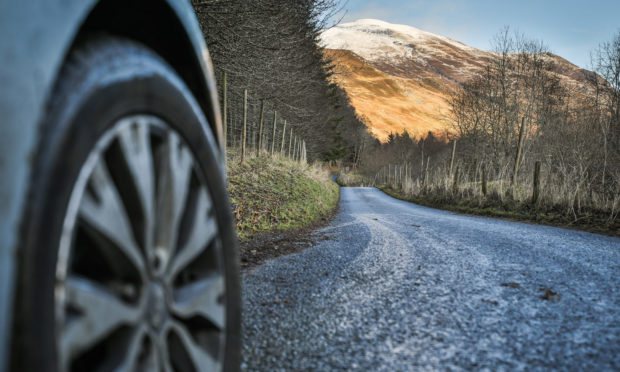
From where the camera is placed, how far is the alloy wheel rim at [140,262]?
2.15 feet

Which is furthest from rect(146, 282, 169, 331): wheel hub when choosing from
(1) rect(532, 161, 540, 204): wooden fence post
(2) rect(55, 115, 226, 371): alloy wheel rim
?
(1) rect(532, 161, 540, 204): wooden fence post

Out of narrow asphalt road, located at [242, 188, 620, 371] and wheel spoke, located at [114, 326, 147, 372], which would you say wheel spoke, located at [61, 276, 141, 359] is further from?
narrow asphalt road, located at [242, 188, 620, 371]

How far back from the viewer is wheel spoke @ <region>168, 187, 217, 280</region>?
934 millimetres

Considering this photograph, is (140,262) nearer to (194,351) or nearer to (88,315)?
(88,315)

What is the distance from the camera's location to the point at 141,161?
0.83 m

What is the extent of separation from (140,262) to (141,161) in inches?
9.7

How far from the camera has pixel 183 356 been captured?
902 mm

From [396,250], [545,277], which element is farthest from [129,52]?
[396,250]

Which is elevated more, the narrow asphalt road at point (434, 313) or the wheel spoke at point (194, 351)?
the wheel spoke at point (194, 351)

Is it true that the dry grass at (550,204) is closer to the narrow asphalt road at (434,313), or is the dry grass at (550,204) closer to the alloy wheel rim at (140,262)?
the narrow asphalt road at (434,313)

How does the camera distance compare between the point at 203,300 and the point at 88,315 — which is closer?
the point at 88,315

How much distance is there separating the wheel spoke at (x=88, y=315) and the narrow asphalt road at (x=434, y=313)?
98cm

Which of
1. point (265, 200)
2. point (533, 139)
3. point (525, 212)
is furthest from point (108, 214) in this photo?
point (533, 139)

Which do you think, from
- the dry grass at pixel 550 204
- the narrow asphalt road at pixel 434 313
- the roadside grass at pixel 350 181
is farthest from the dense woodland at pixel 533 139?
the roadside grass at pixel 350 181
